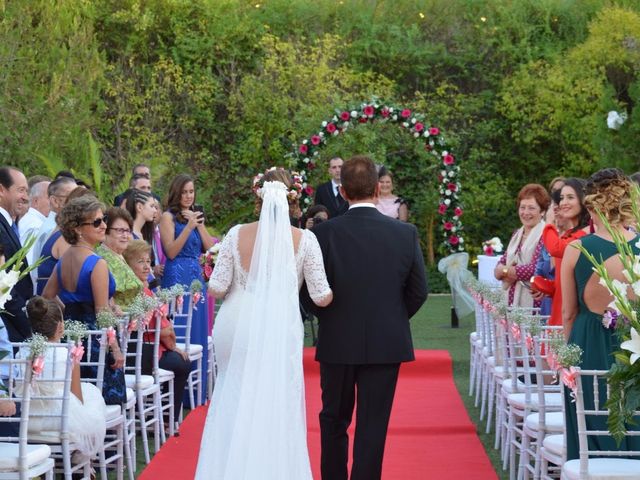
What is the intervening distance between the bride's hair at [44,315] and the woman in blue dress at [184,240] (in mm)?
3757

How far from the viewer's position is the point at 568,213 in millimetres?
7809

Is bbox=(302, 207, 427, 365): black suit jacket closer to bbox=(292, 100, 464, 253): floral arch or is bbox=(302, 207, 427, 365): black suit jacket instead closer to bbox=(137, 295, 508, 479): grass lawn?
bbox=(137, 295, 508, 479): grass lawn

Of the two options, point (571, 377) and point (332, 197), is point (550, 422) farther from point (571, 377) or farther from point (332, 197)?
point (332, 197)

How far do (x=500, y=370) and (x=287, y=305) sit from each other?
99.6 inches

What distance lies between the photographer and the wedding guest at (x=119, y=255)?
7820 mm

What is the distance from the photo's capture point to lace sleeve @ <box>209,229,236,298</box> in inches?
244

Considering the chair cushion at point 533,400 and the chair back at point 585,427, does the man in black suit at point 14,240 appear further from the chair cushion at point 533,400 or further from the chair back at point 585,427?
the chair back at point 585,427

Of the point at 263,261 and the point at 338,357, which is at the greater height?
the point at 263,261

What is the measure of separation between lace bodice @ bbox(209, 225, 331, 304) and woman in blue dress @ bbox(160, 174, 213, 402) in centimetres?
366

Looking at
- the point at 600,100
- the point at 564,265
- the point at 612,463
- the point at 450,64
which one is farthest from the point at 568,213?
the point at 450,64

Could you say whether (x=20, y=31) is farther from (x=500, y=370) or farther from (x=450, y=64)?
(x=500, y=370)

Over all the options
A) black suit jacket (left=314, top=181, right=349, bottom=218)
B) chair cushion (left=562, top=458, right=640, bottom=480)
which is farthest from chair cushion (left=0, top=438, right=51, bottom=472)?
black suit jacket (left=314, top=181, right=349, bottom=218)

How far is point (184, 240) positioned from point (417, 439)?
2560mm

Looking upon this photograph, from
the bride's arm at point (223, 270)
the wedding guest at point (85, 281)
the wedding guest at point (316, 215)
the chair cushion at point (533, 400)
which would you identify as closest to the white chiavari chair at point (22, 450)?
→ the bride's arm at point (223, 270)
